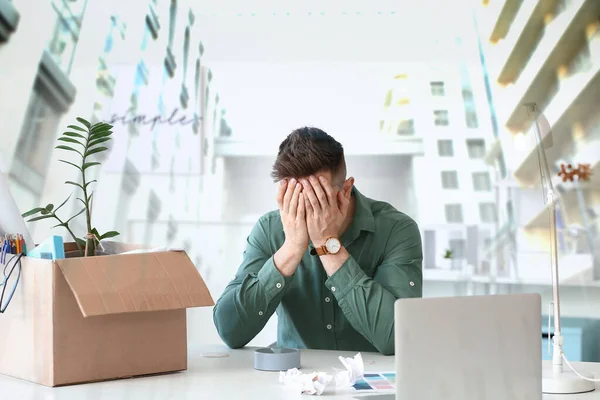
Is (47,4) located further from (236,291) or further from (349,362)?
(349,362)

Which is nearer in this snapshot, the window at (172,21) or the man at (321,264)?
the man at (321,264)

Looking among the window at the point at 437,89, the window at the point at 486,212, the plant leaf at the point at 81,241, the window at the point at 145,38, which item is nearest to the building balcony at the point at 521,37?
the window at the point at 437,89

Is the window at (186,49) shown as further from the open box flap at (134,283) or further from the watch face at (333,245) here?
the open box flap at (134,283)

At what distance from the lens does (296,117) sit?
3020 millimetres

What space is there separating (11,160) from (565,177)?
2.28 m

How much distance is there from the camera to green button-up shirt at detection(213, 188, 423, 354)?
150 centimetres

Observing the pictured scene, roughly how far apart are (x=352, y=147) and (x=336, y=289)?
5.06ft

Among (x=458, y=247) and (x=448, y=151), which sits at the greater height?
(x=448, y=151)

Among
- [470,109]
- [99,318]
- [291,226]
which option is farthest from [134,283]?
[470,109]

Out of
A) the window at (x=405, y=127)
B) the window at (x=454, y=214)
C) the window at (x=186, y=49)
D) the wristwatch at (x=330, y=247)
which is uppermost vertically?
the window at (x=186, y=49)

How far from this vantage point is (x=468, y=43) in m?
3.00

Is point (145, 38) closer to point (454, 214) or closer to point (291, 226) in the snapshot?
point (454, 214)

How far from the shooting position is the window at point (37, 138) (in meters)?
3.02

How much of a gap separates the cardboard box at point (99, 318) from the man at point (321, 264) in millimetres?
313
